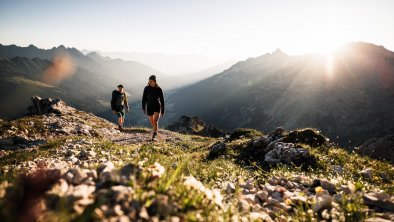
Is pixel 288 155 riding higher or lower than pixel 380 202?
lower

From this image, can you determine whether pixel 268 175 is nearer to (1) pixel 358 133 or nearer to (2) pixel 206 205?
(2) pixel 206 205

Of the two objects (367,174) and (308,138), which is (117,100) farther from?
(367,174)

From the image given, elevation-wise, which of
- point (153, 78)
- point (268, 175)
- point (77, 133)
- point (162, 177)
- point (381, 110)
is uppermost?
point (153, 78)

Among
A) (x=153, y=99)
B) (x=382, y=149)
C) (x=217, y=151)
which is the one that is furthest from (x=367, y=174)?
(x=382, y=149)

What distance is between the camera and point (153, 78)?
18.1m

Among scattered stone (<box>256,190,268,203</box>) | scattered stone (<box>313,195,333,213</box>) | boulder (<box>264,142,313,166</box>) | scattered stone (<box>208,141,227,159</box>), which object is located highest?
scattered stone (<box>313,195,333,213</box>)

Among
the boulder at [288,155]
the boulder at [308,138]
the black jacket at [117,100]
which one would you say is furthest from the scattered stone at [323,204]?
the black jacket at [117,100]

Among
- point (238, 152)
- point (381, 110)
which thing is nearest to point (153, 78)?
point (238, 152)

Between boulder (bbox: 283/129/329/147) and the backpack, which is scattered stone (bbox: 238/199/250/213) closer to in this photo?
boulder (bbox: 283/129/329/147)

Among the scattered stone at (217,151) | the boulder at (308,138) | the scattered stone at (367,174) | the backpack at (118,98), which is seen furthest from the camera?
the backpack at (118,98)

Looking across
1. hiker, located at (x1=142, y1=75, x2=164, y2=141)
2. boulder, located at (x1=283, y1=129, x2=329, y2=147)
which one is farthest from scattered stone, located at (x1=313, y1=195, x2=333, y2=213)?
hiker, located at (x1=142, y1=75, x2=164, y2=141)

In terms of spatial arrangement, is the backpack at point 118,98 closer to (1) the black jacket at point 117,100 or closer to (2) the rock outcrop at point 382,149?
(1) the black jacket at point 117,100

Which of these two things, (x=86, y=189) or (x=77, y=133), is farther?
(x=77, y=133)

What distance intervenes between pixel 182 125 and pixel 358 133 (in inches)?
6361
